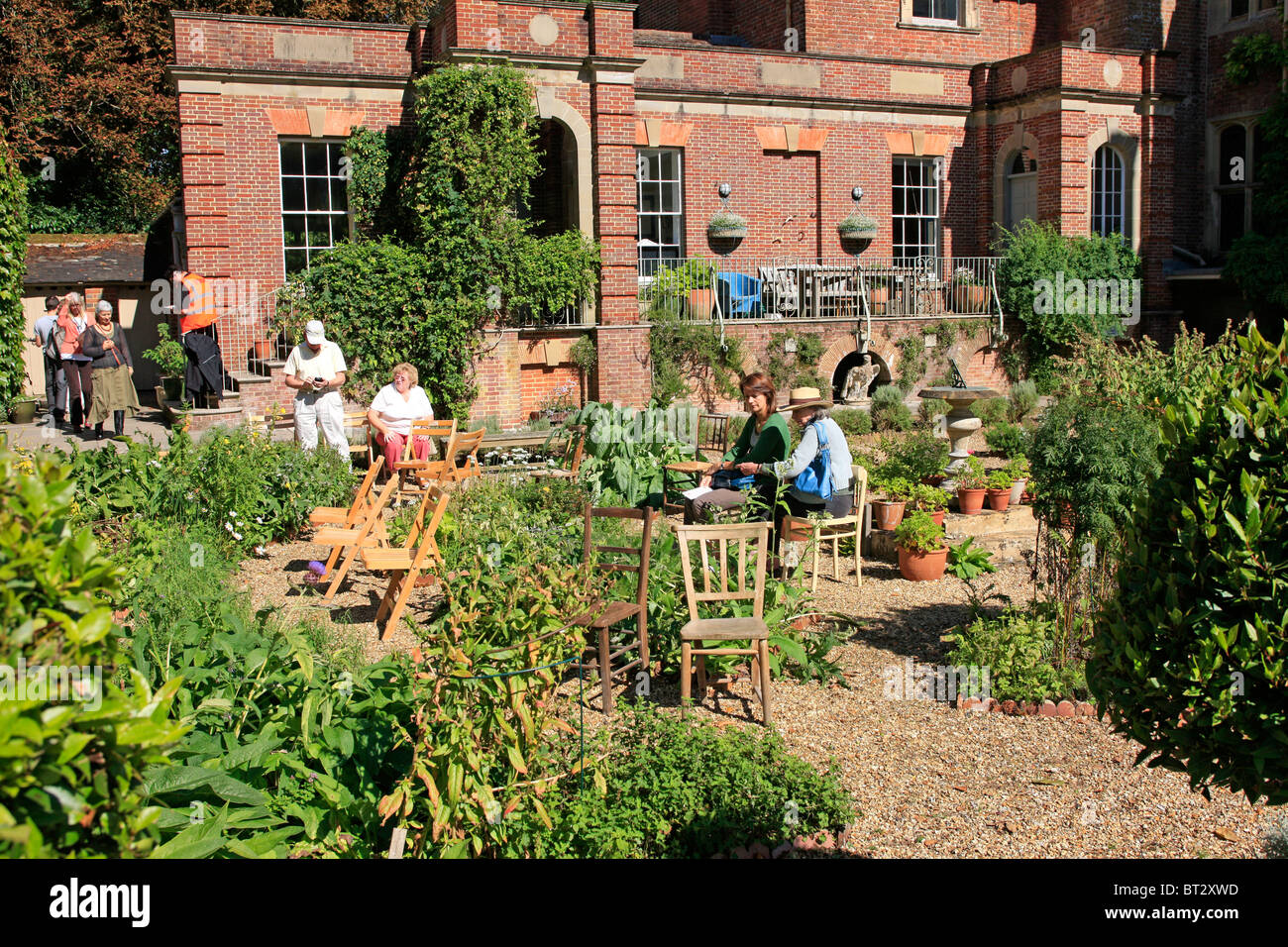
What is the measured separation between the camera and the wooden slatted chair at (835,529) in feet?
26.9

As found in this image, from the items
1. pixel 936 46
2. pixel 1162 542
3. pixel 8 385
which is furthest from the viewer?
pixel 936 46

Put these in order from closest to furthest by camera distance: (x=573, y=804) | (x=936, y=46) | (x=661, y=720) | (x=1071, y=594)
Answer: (x=573, y=804) → (x=661, y=720) → (x=1071, y=594) → (x=936, y=46)

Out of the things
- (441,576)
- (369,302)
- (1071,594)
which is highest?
(369,302)

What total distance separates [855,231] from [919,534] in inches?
494

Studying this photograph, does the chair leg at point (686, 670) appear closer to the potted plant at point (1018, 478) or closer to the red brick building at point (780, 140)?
the potted plant at point (1018, 478)

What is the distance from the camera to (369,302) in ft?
51.3

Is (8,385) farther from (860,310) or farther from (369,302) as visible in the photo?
(860,310)

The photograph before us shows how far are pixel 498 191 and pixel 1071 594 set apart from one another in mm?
11413

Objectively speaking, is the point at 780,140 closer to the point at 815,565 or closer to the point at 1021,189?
the point at 1021,189

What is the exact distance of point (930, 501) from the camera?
1013cm

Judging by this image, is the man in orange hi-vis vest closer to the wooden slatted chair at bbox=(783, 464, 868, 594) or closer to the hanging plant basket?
the hanging plant basket

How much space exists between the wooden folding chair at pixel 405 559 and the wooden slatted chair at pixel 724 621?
1715 millimetres

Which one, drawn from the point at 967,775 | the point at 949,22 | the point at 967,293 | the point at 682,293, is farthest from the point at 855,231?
the point at 967,775

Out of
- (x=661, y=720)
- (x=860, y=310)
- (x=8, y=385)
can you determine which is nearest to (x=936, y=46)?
(x=860, y=310)
